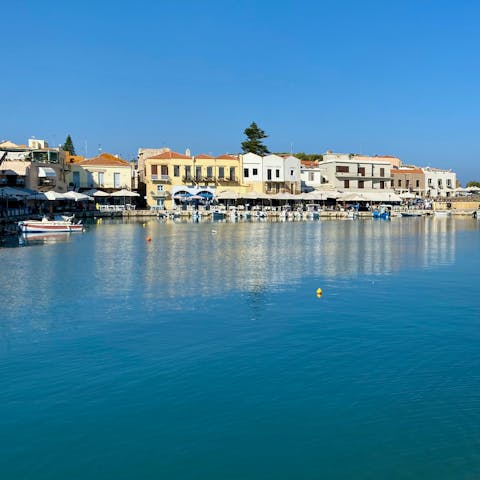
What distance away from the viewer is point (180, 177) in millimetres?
78938

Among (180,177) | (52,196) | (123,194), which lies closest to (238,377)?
(52,196)

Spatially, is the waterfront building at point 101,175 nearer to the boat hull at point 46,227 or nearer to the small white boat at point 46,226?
the small white boat at point 46,226

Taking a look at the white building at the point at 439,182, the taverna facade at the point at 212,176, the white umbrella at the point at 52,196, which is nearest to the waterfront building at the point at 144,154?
the taverna facade at the point at 212,176

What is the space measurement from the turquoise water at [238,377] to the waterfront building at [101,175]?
53.9 m

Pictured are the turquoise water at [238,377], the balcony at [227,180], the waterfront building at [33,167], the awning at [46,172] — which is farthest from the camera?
the balcony at [227,180]

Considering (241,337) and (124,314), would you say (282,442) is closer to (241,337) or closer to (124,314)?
(241,337)

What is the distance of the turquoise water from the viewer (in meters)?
8.80

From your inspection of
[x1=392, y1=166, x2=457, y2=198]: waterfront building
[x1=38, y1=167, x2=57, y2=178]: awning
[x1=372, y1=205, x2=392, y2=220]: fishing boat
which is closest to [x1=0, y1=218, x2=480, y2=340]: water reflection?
[x1=38, y1=167, x2=57, y2=178]: awning

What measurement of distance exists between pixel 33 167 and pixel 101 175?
15.2 metres

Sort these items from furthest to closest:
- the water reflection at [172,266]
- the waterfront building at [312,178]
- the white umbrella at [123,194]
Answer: the waterfront building at [312,178], the white umbrella at [123,194], the water reflection at [172,266]

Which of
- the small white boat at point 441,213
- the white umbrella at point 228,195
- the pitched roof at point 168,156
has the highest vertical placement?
the pitched roof at point 168,156

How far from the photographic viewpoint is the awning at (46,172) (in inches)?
2569

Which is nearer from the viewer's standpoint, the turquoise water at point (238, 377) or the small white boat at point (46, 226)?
the turquoise water at point (238, 377)

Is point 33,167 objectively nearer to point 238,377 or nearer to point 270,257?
A: point 270,257
